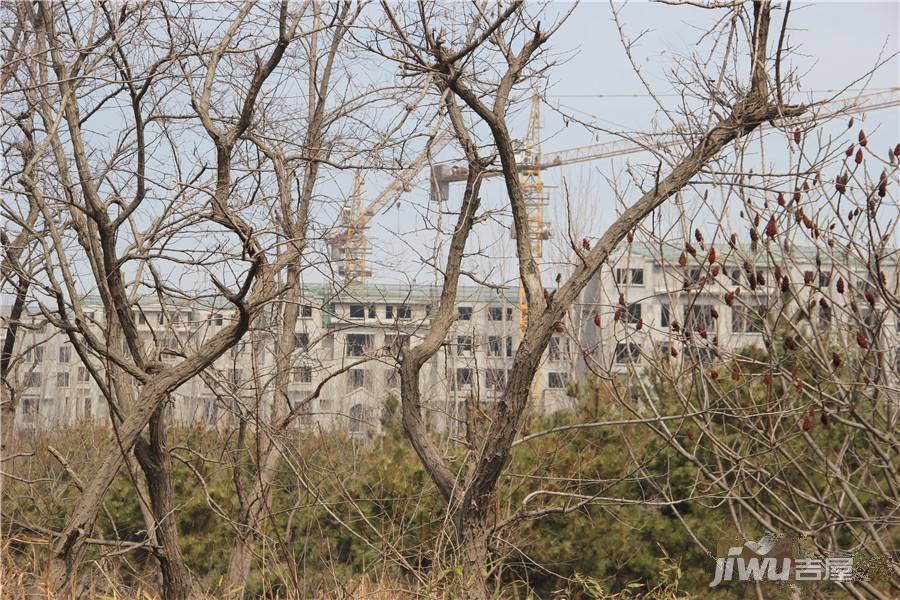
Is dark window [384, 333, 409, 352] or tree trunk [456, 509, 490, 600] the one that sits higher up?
dark window [384, 333, 409, 352]

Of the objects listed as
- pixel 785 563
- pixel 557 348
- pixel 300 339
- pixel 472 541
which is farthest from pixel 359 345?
pixel 557 348

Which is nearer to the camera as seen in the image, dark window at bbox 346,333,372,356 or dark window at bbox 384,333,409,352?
dark window at bbox 384,333,409,352

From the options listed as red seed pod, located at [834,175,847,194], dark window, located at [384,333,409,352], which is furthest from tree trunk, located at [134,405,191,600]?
red seed pod, located at [834,175,847,194]

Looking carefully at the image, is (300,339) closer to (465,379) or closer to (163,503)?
(465,379)

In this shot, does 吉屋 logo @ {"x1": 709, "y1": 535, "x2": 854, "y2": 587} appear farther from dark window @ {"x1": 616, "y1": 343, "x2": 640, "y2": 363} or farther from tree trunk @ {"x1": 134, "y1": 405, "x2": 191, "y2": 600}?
tree trunk @ {"x1": 134, "y1": 405, "x2": 191, "y2": 600}

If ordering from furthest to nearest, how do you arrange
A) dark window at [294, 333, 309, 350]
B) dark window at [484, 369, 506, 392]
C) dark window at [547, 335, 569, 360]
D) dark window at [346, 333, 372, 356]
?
1. dark window at [547, 335, 569, 360]
2. dark window at [484, 369, 506, 392]
3. dark window at [294, 333, 309, 350]
4. dark window at [346, 333, 372, 356]

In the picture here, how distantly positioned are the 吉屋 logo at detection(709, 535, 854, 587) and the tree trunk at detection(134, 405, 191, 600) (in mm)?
3227

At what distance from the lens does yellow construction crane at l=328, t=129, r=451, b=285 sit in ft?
15.0

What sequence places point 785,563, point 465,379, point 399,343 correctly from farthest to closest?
1. point 465,379
2. point 785,563
3. point 399,343

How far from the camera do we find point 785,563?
5184 millimetres

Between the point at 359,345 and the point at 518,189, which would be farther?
the point at 359,345

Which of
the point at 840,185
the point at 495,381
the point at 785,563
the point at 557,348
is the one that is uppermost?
the point at 840,185

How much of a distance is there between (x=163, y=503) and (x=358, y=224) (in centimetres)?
205

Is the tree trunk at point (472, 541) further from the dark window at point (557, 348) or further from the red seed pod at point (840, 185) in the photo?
the dark window at point (557, 348)
